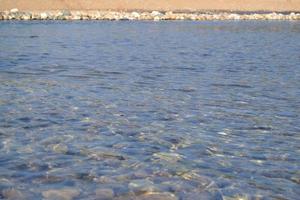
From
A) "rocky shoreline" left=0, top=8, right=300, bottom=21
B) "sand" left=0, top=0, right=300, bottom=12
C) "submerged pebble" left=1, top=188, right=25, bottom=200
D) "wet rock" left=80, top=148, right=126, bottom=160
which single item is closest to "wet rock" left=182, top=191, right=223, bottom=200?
"wet rock" left=80, top=148, right=126, bottom=160

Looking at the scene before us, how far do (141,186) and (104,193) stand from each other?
0.57 metres

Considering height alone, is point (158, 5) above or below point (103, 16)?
above

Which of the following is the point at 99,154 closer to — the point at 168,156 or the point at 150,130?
the point at 168,156

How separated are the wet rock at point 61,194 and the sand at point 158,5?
6108cm

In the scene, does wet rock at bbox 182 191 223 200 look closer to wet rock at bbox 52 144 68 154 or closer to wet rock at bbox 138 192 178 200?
wet rock at bbox 138 192 178 200

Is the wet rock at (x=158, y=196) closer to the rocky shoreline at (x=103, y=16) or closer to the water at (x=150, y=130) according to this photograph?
the water at (x=150, y=130)

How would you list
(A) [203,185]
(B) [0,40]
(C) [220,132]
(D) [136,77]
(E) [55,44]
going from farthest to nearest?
1. (B) [0,40]
2. (E) [55,44]
3. (D) [136,77]
4. (C) [220,132]
5. (A) [203,185]

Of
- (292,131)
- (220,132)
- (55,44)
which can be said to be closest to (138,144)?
(220,132)

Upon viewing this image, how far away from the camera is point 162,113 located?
10.8m

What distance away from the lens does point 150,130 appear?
945 cm

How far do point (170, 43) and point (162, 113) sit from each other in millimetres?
18213

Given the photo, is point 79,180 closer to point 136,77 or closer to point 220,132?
point 220,132

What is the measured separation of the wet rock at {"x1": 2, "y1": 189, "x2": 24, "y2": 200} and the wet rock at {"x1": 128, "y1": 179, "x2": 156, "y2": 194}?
4.98 ft

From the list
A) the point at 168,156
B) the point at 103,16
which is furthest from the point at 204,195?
the point at 103,16
